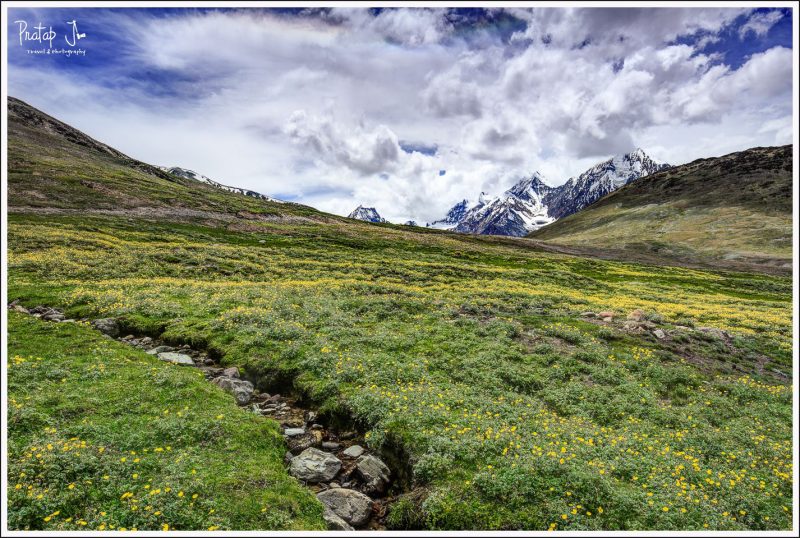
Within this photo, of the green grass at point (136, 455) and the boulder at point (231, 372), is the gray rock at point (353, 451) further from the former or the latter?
the boulder at point (231, 372)

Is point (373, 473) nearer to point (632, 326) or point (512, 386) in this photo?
point (512, 386)

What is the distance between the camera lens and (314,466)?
12.1 m

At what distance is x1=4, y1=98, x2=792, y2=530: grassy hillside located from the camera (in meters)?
10.4

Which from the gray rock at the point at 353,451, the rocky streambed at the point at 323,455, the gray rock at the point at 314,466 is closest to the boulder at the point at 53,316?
the rocky streambed at the point at 323,455

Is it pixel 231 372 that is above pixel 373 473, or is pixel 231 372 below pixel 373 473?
above

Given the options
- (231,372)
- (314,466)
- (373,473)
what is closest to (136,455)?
(314,466)

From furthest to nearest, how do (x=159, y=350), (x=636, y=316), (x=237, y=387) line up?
(x=636, y=316), (x=159, y=350), (x=237, y=387)

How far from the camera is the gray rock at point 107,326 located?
22062mm

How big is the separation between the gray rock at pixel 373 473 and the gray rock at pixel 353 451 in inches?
23.2

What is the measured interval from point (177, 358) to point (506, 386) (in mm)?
Result: 16285

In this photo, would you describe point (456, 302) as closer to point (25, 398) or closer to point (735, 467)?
point (735, 467)

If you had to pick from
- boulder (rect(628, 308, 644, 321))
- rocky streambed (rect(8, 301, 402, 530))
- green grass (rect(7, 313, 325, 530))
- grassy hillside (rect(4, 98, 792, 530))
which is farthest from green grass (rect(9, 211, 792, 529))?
green grass (rect(7, 313, 325, 530))

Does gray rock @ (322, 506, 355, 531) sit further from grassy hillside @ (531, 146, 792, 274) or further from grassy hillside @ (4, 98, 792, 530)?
grassy hillside @ (531, 146, 792, 274)

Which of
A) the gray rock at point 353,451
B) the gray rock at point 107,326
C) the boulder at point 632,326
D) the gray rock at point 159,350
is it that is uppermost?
the gray rock at point 107,326
